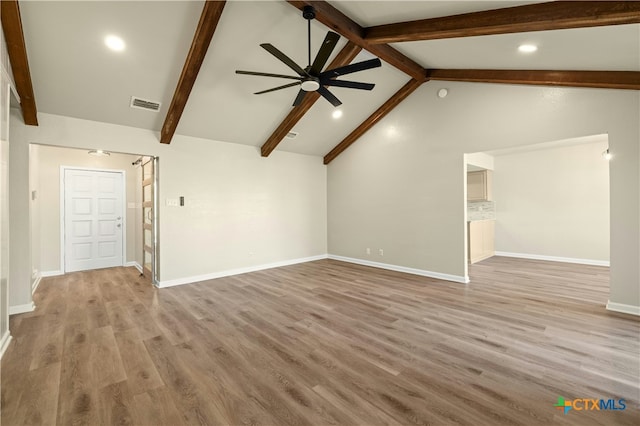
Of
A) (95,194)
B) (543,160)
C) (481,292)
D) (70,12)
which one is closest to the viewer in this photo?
(70,12)

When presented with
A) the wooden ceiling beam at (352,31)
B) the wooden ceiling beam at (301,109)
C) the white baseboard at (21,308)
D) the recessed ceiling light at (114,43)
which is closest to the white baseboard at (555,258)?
the wooden ceiling beam at (352,31)

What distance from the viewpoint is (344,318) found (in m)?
3.31

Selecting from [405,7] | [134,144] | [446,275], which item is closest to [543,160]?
[446,275]

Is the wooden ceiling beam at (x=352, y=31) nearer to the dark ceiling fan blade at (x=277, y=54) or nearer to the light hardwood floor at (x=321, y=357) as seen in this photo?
the dark ceiling fan blade at (x=277, y=54)

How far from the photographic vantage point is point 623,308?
336cm

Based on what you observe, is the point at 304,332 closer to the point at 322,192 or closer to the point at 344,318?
the point at 344,318

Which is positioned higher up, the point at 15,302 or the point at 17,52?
the point at 17,52

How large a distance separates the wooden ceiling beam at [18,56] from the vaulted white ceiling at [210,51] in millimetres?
173

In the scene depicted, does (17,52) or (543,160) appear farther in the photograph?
(543,160)

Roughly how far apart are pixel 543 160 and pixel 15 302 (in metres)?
10.2

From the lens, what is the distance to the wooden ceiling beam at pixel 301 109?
3.89m

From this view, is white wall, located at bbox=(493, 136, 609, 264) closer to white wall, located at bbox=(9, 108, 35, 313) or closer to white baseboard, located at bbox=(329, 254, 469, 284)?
white baseboard, located at bbox=(329, 254, 469, 284)

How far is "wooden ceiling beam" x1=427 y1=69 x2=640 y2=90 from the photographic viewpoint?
320 cm

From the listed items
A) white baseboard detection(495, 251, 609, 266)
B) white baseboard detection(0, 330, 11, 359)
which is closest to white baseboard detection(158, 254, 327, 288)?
white baseboard detection(0, 330, 11, 359)
